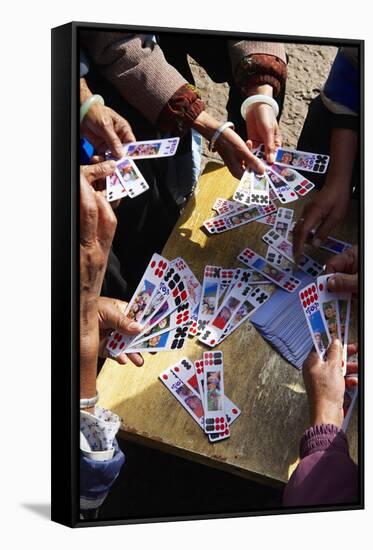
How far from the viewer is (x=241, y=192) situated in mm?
6512

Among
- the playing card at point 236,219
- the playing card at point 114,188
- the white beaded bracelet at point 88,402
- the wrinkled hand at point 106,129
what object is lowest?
the white beaded bracelet at point 88,402

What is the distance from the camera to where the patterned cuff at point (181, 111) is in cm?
625

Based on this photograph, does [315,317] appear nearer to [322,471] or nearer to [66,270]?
[322,471]

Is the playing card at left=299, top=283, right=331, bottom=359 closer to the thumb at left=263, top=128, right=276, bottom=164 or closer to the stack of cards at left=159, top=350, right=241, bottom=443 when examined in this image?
the stack of cards at left=159, top=350, right=241, bottom=443

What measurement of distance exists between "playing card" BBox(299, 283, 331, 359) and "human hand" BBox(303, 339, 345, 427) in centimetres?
4

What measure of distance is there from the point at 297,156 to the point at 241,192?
0.31 m

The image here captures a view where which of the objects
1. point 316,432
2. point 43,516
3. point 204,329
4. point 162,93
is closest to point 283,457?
point 316,432

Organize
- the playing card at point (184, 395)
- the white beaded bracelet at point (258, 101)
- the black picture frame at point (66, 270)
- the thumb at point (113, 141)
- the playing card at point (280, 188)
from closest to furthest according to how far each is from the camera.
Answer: the black picture frame at point (66, 270) < the thumb at point (113, 141) < the playing card at point (184, 395) < the white beaded bracelet at point (258, 101) < the playing card at point (280, 188)

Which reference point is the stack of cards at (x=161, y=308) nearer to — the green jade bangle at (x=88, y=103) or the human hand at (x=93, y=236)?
the human hand at (x=93, y=236)

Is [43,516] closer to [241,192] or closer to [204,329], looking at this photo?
[204,329]

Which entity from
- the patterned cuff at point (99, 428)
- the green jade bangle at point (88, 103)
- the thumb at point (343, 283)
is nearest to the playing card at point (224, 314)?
the thumb at point (343, 283)

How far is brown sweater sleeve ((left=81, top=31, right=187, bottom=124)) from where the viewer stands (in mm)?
6070

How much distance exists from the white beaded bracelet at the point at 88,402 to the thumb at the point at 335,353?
1.17m

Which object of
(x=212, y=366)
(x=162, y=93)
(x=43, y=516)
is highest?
(x=162, y=93)
